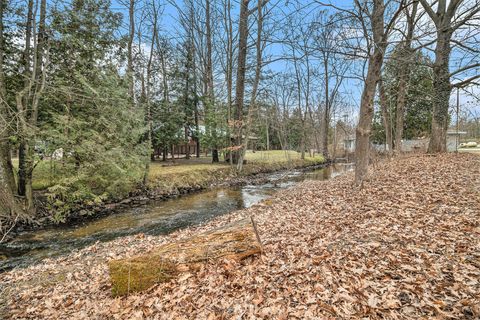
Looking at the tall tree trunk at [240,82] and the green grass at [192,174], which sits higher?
the tall tree trunk at [240,82]

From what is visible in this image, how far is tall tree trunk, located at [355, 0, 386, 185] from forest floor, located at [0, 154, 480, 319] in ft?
7.53

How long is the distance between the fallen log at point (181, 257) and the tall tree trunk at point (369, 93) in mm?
5345

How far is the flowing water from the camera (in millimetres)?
6160

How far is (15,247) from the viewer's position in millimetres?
6371

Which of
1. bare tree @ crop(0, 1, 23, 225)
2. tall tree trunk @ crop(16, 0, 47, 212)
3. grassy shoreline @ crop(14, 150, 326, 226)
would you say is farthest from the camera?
grassy shoreline @ crop(14, 150, 326, 226)

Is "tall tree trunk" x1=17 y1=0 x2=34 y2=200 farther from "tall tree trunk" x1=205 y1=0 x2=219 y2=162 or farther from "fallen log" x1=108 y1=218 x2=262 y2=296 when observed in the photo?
"tall tree trunk" x1=205 y1=0 x2=219 y2=162

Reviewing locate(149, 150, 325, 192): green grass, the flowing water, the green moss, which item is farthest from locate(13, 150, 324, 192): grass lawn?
the green moss

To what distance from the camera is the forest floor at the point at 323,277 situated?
2.54m

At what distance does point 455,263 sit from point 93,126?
11.0m

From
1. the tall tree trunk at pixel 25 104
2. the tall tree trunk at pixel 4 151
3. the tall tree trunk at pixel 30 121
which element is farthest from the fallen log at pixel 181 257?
the tall tree trunk at pixel 25 104

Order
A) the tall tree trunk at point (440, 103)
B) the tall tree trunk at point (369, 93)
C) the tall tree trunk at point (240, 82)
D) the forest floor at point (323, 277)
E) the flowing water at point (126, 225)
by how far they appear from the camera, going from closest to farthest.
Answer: the forest floor at point (323, 277), the flowing water at point (126, 225), the tall tree trunk at point (369, 93), the tall tree trunk at point (440, 103), the tall tree trunk at point (240, 82)

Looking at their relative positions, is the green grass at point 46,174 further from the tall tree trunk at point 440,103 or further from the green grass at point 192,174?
the tall tree trunk at point 440,103

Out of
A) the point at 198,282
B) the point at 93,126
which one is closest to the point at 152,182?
the point at 93,126

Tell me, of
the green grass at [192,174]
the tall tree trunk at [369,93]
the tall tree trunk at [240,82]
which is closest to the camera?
the tall tree trunk at [369,93]
